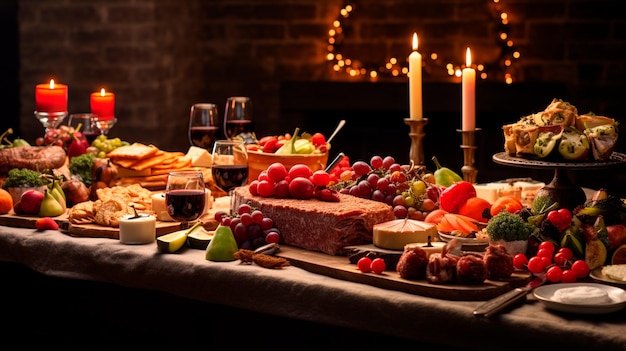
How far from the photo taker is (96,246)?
256 cm

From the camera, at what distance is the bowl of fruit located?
2.90 meters

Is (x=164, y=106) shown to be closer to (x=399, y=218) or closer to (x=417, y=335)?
(x=399, y=218)

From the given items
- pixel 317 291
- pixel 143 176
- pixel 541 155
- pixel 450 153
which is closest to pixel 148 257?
pixel 317 291

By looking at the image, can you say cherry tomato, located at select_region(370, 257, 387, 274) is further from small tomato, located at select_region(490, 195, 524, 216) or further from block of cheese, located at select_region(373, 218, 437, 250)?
small tomato, located at select_region(490, 195, 524, 216)

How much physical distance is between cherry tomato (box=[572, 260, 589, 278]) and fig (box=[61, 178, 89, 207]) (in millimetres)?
1589

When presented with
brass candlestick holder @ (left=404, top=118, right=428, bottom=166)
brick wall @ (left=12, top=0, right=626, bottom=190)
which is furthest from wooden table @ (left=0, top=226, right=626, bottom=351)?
brick wall @ (left=12, top=0, right=626, bottom=190)

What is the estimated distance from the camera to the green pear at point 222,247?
2359 mm

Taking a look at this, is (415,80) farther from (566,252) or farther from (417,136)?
(566,252)

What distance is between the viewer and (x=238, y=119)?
350 cm

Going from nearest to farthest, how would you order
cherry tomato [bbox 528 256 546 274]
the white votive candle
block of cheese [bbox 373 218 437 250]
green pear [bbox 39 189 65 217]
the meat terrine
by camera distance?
1. cherry tomato [bbox 528 256 546 274]
2. block of cheese [bbox 373 218 437 250]
3. the meat terrine
4. the white votive candle
5. green pear [bbox 39 189 65 217]

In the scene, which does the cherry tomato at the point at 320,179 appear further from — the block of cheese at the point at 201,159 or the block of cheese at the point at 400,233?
the block of cheese at the point at 201,159

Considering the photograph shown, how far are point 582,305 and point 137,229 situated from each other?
3.96 ft

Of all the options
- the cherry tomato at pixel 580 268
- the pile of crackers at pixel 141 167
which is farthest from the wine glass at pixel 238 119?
the cherry tomato at pixel 580 268

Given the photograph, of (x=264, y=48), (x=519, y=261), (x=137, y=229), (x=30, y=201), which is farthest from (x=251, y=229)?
(x=264, y=48)
